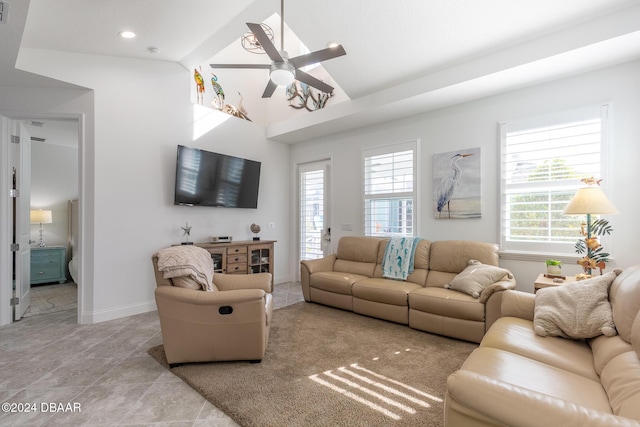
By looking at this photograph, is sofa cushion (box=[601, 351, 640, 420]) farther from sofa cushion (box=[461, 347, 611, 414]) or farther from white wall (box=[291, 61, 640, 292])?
white wall (box=[291, 61, 640, 292])

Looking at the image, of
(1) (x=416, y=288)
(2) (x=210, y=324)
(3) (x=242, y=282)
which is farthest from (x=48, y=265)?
(1) (x=416, y=288)

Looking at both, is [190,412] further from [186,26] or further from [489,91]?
[489,91]

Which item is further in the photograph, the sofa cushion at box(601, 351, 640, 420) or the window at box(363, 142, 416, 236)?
the window at box(363, 142, 416, 236)

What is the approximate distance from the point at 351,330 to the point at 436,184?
7.24 ft

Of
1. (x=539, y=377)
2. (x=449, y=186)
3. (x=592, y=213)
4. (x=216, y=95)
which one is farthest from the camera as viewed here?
(x=216, y=95)

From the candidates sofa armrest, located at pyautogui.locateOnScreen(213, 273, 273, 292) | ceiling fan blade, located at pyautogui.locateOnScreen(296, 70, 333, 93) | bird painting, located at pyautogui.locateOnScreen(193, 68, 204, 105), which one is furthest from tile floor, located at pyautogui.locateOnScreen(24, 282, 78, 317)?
ceiling fan blade, located at pyautogui.locateOnScreen(296, 70, 333, 93)

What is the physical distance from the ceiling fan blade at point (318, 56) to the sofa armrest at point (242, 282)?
2.03m

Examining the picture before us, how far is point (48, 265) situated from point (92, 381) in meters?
4.49

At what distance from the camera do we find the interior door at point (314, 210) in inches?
212

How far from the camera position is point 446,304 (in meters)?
2.97

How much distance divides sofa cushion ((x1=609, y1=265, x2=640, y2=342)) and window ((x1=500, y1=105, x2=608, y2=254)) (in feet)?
4.93

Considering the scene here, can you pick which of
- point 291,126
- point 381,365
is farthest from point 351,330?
point 291,126

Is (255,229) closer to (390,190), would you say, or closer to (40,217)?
(390,190)

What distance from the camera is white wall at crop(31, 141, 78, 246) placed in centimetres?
562
